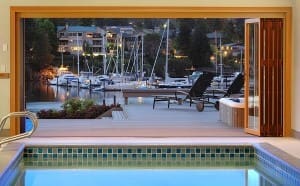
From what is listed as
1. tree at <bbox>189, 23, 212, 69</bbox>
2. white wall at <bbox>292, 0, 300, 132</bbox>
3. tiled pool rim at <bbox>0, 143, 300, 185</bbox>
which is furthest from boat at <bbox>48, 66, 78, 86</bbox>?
white wall at <bbox>292, 0, 300, 132</bbox>

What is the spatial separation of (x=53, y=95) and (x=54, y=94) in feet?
0.13

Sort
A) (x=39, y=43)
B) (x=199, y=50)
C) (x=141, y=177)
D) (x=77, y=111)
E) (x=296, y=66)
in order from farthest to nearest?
(x=199, y=50), (x=39, y=43), (x=77, y=111), (x=296, y=66), (x=141, y=177)

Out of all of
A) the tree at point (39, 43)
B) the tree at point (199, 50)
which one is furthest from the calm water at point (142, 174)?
the tree at point (199, 50)

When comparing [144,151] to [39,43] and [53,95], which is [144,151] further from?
[39,43]

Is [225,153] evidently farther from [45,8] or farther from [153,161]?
[45,8]

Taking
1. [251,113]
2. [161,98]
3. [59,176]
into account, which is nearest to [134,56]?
[161,98]

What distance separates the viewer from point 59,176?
6496 millimetres

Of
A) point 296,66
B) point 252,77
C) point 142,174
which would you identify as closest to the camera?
point 142,174

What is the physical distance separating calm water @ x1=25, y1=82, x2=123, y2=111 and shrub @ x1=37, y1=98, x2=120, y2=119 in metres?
0.36

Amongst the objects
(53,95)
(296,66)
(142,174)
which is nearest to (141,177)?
(142,174)

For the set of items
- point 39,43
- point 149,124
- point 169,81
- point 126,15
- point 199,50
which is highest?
point 126,15

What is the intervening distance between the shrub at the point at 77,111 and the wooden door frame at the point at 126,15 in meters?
3.56

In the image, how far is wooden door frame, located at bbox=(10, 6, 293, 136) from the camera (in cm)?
854

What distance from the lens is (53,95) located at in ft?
44.4
